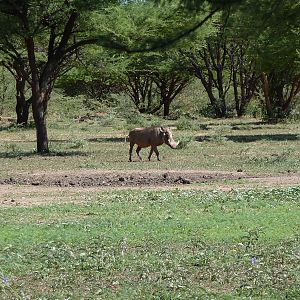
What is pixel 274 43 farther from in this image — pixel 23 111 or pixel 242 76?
pixel 242 76

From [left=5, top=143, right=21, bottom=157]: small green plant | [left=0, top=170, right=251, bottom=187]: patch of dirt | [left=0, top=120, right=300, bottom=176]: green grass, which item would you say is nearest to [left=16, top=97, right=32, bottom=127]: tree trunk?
[left=0, top=120, right=300, bottom=176]: green grass

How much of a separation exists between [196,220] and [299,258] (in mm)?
2842

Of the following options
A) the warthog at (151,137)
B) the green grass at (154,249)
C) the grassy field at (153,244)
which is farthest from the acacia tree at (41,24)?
the green grass at (154,249)

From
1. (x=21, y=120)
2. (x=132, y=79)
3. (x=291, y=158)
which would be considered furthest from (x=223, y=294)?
(x=132, y=79)

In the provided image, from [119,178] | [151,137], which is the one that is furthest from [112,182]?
[151,137]

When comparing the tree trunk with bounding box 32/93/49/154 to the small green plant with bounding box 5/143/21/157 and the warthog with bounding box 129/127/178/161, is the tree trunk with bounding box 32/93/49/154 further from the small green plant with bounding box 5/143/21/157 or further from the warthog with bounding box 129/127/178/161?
the warthog with bounding box 129/127/178/161

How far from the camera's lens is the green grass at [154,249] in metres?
7.51

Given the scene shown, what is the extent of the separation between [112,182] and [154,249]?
782 cm

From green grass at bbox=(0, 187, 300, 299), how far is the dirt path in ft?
6.39

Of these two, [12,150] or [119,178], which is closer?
[119,178]

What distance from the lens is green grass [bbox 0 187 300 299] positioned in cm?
751

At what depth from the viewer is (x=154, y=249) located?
9281 millimetres

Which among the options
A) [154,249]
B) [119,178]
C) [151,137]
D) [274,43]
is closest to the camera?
[154,249]

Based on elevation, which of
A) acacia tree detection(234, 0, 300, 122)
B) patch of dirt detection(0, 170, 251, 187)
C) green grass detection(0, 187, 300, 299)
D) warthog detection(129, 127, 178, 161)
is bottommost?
A: green grass detection(0, 187, 300, 299)
